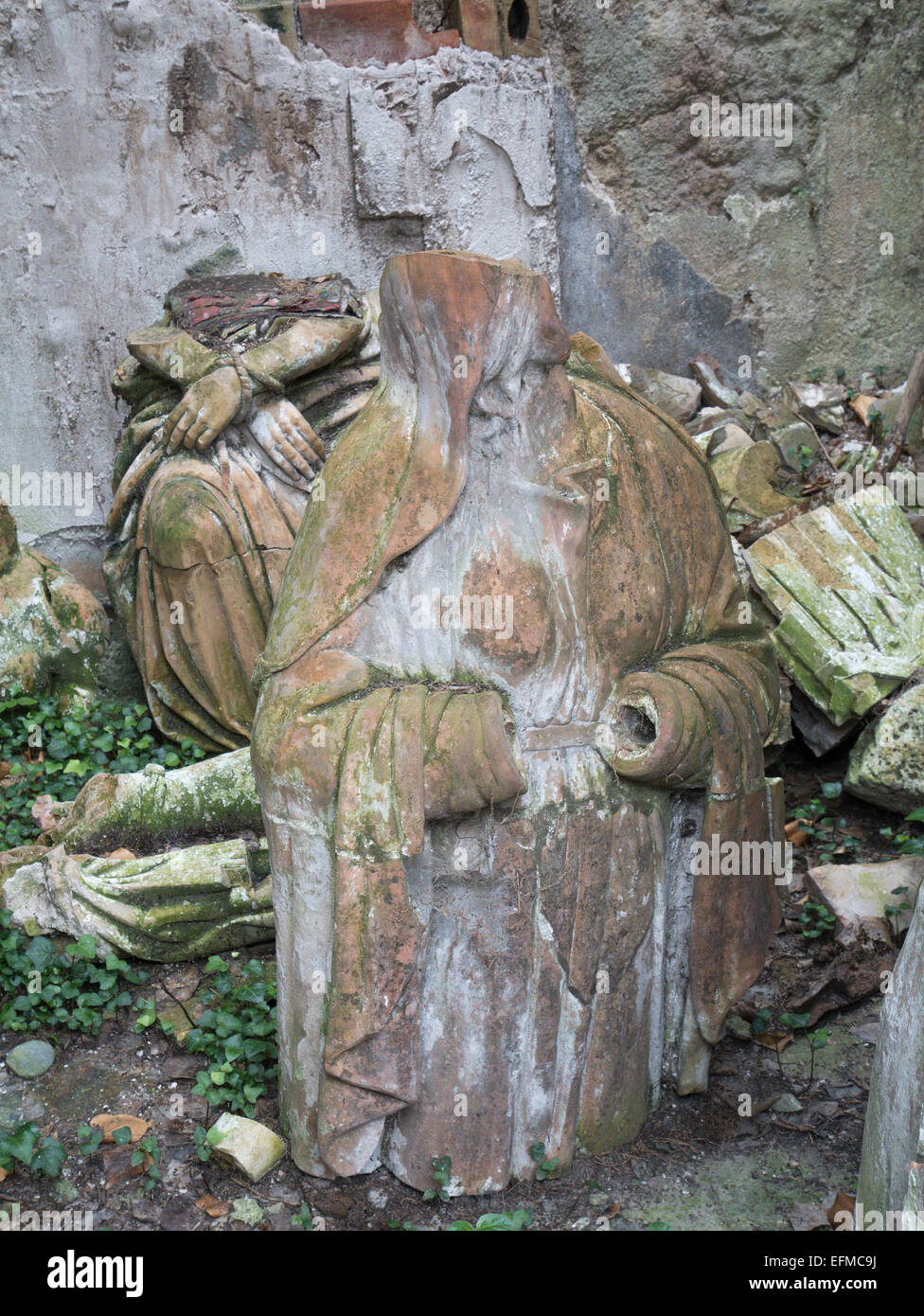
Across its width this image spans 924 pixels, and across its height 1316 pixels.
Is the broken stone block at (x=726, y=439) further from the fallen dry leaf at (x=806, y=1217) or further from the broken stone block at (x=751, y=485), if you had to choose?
the fallen dry leaf at (x=806, y=1217)

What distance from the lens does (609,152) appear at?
6.41 meters

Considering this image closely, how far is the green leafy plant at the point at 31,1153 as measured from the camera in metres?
3.14

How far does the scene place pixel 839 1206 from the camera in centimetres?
301

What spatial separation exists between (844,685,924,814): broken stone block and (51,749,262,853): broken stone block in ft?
7.04

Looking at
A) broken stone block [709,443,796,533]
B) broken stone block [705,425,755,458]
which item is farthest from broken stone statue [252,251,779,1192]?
Answer: broken stone block [705,425,755,458]

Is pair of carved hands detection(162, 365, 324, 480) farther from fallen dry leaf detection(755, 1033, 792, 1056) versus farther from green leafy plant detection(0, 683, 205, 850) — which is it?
fallen dry leaf detection(755, 1033, 792, 1056)

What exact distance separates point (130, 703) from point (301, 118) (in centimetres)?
275

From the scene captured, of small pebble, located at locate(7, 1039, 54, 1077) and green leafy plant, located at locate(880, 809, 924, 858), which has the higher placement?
green leafy plant, located at locate(880, 809, 924, 858)

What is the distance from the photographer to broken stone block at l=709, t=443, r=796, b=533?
231 inches

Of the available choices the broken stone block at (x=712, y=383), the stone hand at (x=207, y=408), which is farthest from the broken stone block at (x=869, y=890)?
the broken stone block at (x=712, y=383)

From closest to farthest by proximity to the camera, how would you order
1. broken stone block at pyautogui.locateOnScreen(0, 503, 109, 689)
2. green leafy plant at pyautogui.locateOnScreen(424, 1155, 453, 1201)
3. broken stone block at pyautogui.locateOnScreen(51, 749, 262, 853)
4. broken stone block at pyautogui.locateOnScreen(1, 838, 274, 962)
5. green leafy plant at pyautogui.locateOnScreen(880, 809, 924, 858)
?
green leafy plant at pyautogui.locateOnScreen(424, 1155, 453, 1201)
broken stone block at pyautogui.locateOnScreen(1, 838, 274, 962)
broken stone block at pyautogui.locateOnScreen(51, 749, 262, 853)
green leafy plant at pyautogui.locateOnScreen(880, 809, 924, 858)
broken stone block at pyautogui.locateOnScreen(0, 503, 109, 689)

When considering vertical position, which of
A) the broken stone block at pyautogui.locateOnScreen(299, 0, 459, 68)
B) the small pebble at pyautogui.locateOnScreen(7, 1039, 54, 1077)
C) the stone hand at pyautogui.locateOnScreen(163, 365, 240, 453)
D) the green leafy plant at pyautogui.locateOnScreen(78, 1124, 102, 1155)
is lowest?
the green leafy plant at pyautogui.locateOnScreen(78, 1124, 102, 1155)

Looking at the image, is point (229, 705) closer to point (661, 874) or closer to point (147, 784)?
point (147, 784)

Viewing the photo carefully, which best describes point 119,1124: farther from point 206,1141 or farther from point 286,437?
point 286,437
